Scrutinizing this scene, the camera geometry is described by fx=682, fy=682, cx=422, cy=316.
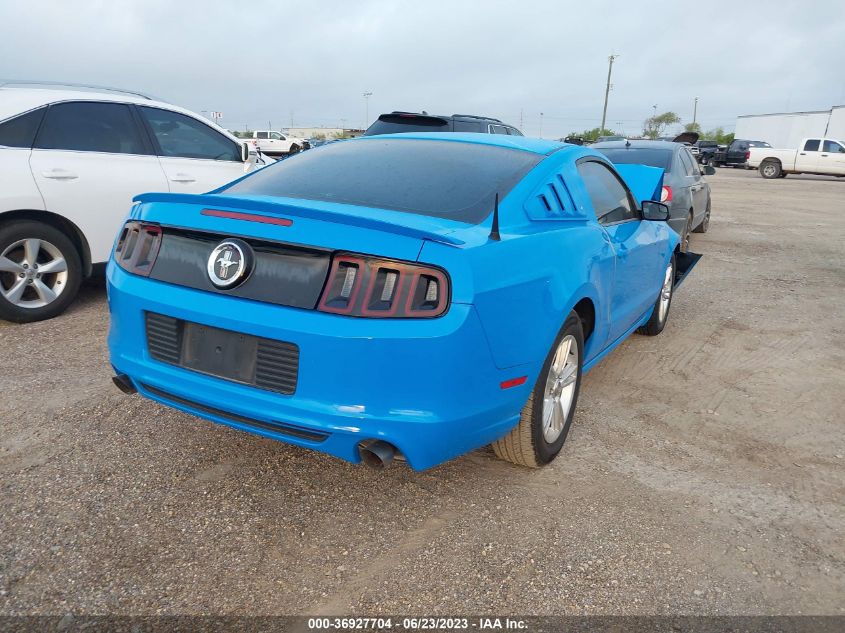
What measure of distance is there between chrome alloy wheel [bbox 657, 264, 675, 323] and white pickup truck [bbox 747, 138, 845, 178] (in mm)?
28018

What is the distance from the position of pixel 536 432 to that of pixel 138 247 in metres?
1.85

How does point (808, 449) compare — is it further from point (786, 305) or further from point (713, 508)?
point (786, 305)

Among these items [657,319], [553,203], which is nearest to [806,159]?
[657,319]

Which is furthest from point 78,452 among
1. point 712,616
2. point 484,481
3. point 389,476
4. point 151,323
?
point 712,616

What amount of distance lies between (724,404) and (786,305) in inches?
126

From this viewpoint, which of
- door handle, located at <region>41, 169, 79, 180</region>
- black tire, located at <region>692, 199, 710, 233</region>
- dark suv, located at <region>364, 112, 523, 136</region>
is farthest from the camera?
black tire, located at <region>692, 199, 710, 233</region>

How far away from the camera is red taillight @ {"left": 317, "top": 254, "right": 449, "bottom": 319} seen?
2293 millimetres

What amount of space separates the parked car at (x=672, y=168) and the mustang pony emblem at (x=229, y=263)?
6395 mm

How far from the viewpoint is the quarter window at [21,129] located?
4957mm

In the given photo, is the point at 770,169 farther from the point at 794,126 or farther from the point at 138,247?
the point at 138,247

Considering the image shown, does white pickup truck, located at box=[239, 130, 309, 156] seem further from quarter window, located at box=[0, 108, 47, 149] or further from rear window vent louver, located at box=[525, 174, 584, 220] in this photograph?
rear window vent louver, located at box=[525, 174, 584, 220]

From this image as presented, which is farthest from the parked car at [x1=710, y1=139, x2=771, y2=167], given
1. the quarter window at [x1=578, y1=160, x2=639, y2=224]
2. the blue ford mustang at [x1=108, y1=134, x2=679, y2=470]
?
the blue ford mustang at [x1=108, y1=134, x2=679, y2=470]

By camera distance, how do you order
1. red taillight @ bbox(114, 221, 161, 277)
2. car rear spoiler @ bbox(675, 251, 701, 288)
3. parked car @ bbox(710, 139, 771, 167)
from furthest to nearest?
1. parked car @ bbox(710, 139, 771, 167)
2. car rear spoiler @ bbox(675, 251, 701, 288)
3. red taillight @ bbox(114, 221, 161, 277)

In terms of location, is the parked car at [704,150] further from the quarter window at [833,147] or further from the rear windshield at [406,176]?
the rear windshield at [406,176]
